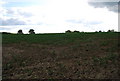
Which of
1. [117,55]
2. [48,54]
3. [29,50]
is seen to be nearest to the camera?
[117,55]

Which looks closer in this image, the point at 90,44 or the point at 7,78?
the point at 7,78

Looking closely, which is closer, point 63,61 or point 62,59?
point 63,61

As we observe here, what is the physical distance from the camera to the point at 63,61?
16.9 metres

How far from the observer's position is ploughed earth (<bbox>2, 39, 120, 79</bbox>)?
1484 centimetres

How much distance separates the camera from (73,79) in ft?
46.3

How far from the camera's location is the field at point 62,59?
14891 mm

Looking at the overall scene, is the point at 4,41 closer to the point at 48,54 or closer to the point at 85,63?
the point at 48,54

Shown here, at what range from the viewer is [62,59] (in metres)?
17.4

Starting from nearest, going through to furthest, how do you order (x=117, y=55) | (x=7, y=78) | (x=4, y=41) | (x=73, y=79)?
(x=73, y=79) → (x=7, y=78) → (x=117, y=55) → (x=4, y=41)

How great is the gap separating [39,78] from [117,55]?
526 cm

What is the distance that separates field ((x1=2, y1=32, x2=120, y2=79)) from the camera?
14.9 m

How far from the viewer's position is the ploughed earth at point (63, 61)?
14844mm

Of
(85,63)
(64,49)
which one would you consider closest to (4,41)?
(64,49)

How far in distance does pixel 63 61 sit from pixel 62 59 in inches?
19.5
